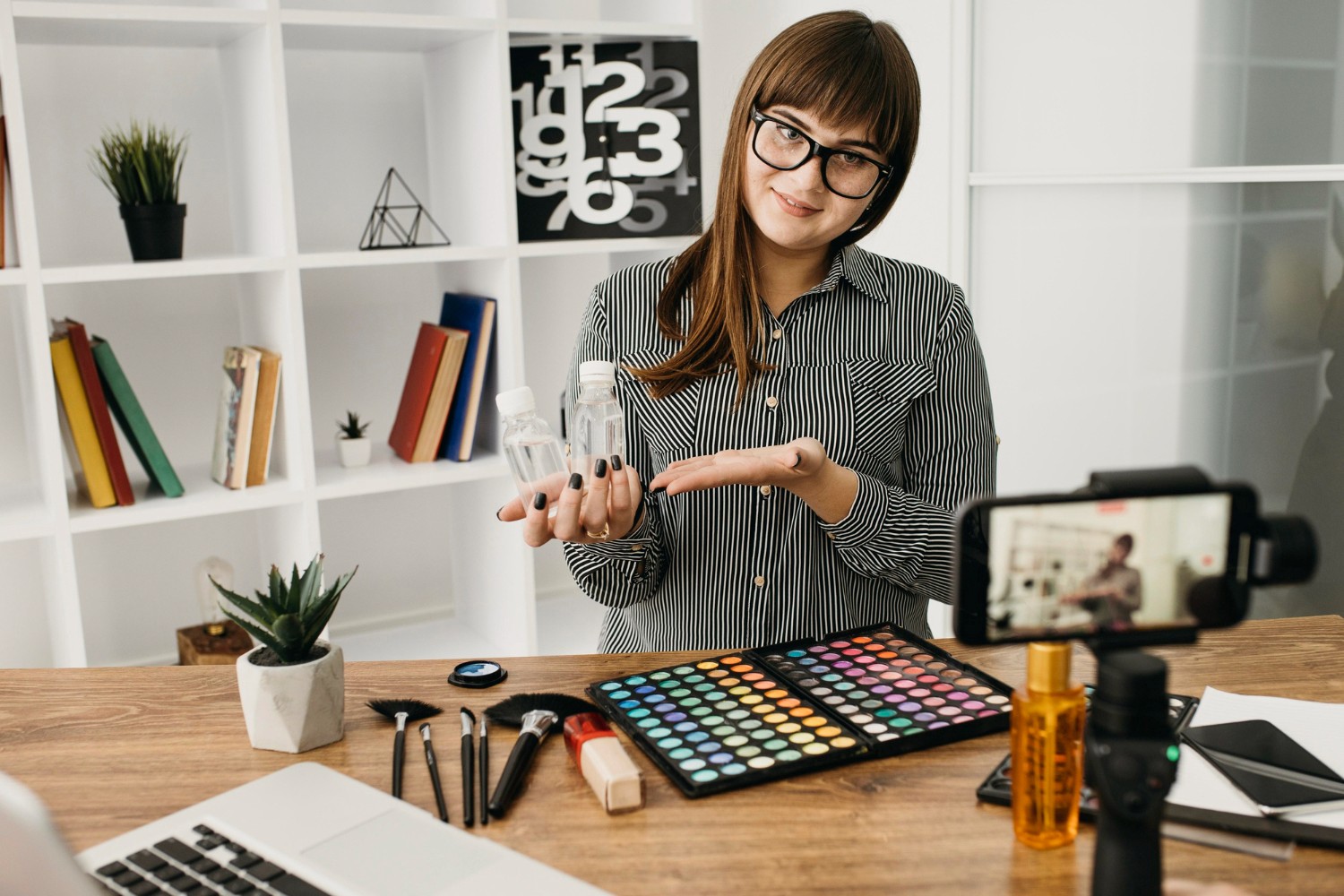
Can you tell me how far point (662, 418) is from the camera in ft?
5.24

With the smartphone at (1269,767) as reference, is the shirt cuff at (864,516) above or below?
above

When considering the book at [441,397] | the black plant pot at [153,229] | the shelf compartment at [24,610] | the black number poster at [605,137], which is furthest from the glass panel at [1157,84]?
the shelf compartment at [24,610]

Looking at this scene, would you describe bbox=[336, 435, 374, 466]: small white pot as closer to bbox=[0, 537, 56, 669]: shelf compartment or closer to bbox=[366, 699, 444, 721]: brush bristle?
bbox=[0, 537, 56, 669]: shelf compartment

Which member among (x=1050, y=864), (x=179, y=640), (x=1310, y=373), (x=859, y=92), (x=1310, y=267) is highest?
(x=859, y=92)

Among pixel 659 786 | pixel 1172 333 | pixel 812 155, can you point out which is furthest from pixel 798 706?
pixel 1172 333

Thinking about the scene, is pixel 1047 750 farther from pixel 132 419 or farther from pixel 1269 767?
pixel 132 419

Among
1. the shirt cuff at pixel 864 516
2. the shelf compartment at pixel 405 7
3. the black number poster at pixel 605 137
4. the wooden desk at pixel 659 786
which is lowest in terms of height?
the wooden desk at pixel 659 786

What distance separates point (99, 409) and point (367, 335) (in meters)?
0.71

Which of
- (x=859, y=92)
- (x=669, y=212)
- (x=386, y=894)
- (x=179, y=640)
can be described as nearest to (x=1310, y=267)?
(x=859, y=92)

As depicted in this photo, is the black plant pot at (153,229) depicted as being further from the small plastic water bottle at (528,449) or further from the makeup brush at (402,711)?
the makeup brush at (402,711)

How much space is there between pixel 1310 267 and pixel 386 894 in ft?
6.38

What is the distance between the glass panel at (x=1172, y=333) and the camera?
2.09 meters

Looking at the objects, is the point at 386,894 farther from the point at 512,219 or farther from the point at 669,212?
the point at 669,212

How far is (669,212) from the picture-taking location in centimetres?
270
